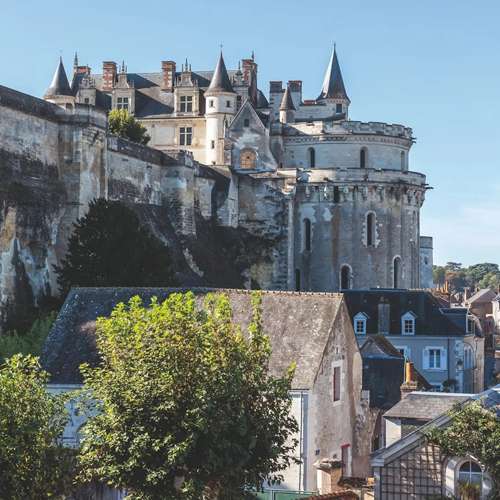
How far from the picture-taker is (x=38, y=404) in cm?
1928

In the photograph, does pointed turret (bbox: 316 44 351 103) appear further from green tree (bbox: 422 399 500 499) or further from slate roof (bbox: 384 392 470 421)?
green tree (bbox: 422 399 500 499)

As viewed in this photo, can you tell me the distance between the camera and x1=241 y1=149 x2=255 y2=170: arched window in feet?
211

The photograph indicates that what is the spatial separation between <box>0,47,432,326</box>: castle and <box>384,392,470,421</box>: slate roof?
23.0m

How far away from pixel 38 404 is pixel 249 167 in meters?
45.5

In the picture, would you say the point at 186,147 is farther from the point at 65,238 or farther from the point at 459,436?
the point at 459,436

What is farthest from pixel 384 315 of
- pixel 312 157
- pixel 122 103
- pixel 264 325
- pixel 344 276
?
pixel 122 103

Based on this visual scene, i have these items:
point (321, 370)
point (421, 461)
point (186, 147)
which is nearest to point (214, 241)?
point (186, 147)

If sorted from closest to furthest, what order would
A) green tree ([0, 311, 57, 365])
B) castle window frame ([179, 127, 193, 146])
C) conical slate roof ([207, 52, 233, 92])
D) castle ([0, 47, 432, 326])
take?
green tree ([0, 311, 57, 365])
castle ([0, 47, 432, 326])
conical slate roof ([207, 52, 233, 92])
castle window frame ([179, 127, 193, 146])

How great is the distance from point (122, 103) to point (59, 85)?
3624mm

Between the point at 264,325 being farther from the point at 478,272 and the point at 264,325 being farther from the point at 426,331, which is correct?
the point at 478,272

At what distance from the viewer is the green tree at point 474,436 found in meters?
20.5

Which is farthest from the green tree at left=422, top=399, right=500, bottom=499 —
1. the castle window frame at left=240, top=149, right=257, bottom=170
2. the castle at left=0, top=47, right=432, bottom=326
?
the castle window frame at left=240, top=149, right=257, bottom=170

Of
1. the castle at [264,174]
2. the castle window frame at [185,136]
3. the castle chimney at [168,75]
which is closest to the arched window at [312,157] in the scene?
the castle at [264,174]

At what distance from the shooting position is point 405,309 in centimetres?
4712
